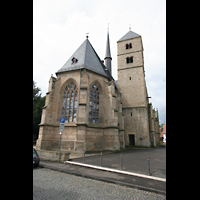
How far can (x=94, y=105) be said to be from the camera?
1557 cm

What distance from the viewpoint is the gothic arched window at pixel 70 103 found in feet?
47.7

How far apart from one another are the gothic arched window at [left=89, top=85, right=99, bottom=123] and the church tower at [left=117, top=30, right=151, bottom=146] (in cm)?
847

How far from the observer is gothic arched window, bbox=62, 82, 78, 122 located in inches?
573

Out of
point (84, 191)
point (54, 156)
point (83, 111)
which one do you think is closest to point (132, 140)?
point (83, 111)

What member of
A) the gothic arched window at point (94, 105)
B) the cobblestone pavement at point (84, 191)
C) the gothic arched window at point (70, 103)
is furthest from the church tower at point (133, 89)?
the cobblestone pavement at point (84, 191)

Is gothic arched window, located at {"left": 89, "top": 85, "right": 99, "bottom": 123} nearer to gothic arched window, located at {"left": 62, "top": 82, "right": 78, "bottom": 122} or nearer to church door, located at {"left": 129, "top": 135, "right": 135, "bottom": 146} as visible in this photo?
gothic arched window, located at {"left": 62, "top": 82, "right": 78, "bottom": 122}

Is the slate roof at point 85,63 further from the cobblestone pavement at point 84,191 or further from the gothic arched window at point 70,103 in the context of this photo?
the cobblestone pavement at point 84,191

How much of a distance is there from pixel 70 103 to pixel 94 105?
263 centimetres

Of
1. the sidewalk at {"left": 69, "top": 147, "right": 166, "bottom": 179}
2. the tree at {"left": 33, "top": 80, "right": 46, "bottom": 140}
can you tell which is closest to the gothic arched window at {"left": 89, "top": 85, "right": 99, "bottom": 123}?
the sidewalk at {"left": 69, "top": 147, "right": 166, "bottom": 179}

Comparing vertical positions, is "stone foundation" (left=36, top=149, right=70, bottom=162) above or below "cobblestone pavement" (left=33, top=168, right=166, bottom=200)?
below
